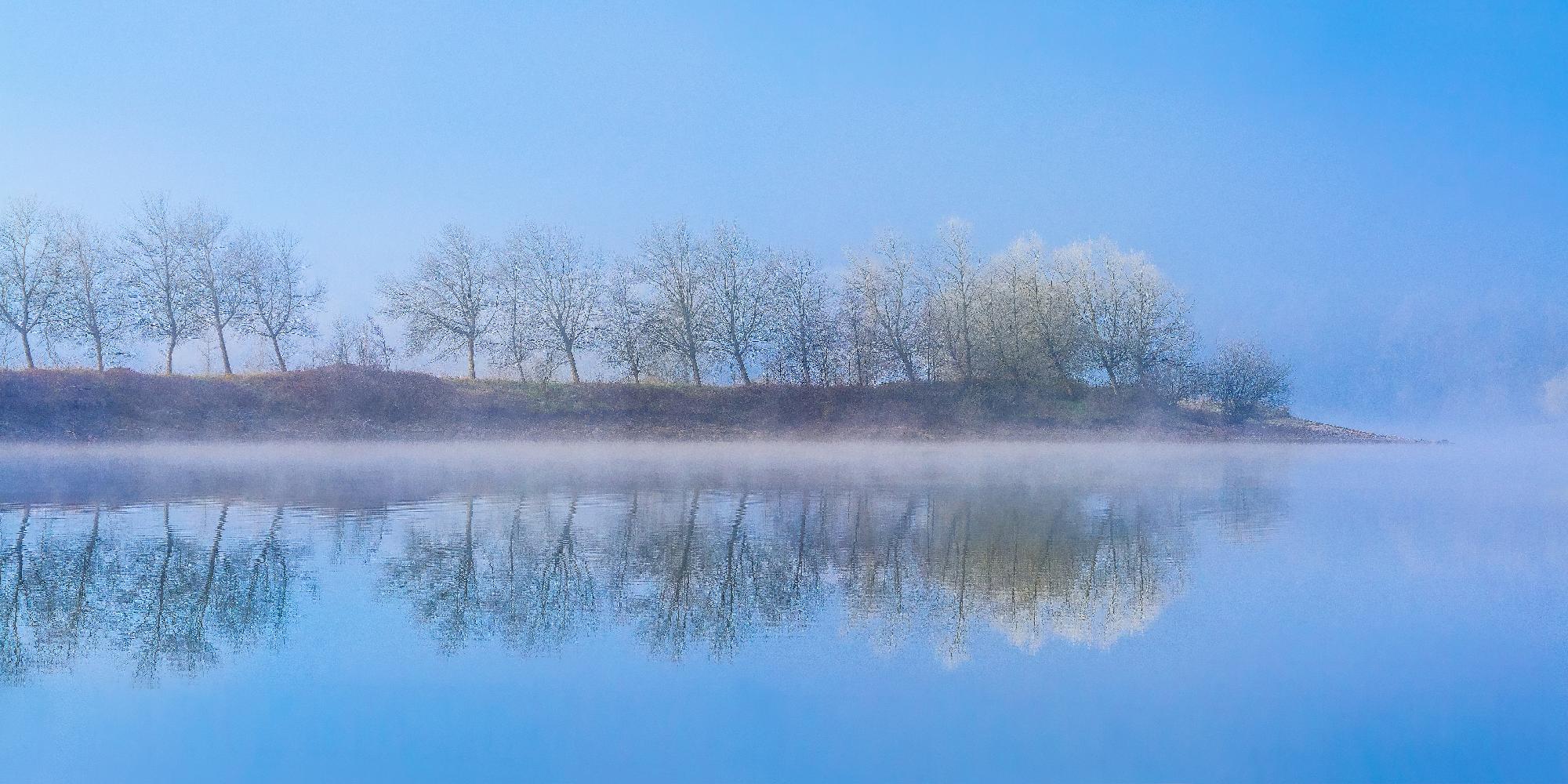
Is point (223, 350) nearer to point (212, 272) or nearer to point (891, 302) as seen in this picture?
point (212, 272)

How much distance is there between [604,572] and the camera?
10812mm

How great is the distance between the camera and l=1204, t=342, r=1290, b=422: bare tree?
187 ft

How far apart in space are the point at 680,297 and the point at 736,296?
3.01 m

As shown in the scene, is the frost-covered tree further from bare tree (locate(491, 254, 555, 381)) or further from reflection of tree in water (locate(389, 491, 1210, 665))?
reflection of tree in water (locate(389, 491, 1210, 665))

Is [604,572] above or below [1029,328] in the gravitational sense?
below

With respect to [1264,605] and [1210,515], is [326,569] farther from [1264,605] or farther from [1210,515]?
[1210,515]

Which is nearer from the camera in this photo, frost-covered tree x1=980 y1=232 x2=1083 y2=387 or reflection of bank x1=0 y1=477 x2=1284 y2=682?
reflection of bank x1=0 y1=477 x2=1284 y2=682

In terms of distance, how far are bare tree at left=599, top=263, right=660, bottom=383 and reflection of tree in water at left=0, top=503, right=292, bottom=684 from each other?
39737mm

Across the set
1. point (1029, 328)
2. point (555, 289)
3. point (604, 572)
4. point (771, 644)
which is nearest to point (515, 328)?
point (555, 289)

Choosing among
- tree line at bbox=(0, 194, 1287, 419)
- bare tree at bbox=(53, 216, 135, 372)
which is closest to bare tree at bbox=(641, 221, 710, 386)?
tree line at bbox=(0, 194, 1287, 419)

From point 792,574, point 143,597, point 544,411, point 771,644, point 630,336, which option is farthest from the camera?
point 630,336

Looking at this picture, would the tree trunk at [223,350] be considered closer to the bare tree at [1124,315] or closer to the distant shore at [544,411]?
the distant shore at [544,411]

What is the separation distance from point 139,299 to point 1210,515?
2022 inches

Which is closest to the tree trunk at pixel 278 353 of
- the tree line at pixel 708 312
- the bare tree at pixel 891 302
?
the tree line at pixel 708 312
